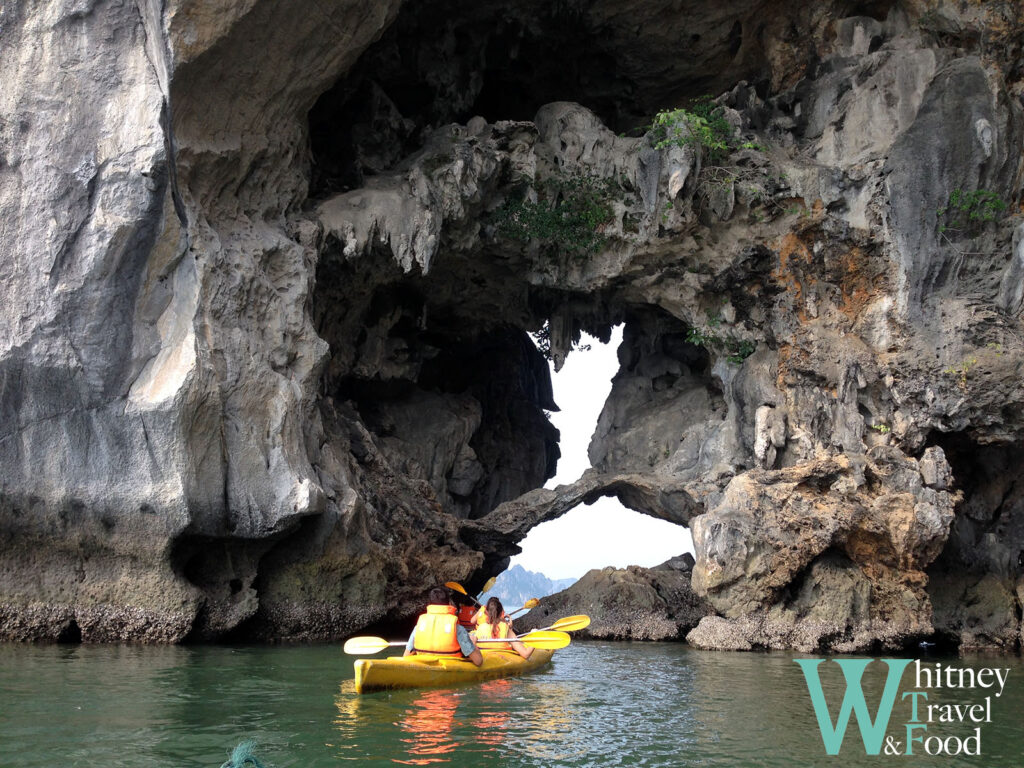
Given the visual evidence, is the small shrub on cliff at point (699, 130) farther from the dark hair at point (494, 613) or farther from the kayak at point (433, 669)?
the kayak at point (433, 669)

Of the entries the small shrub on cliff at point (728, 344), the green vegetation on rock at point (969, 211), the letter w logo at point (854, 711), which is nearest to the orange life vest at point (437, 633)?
the letter w logo at point (854, 711)

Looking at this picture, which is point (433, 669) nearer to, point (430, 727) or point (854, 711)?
point (430, 727)

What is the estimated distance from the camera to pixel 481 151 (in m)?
16.3

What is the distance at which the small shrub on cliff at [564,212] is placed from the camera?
55.9 ft

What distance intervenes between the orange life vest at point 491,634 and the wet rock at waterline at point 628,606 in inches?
→ 197

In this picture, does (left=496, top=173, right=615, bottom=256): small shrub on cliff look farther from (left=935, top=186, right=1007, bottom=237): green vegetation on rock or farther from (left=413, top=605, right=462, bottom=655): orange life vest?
(left=413, top=605, right=462, bottom=655): orange life vest

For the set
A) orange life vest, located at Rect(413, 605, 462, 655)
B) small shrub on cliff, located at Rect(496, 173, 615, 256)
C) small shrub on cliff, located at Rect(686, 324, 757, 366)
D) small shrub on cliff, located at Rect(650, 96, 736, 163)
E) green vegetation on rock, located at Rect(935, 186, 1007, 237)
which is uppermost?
small shrub on cliff, located at Rect(650, 96, 736, 163)

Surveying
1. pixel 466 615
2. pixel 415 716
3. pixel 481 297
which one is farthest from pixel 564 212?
pixel 415 716

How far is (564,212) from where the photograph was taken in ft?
56.2

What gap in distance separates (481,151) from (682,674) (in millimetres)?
9886

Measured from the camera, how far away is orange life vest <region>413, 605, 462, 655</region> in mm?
9625

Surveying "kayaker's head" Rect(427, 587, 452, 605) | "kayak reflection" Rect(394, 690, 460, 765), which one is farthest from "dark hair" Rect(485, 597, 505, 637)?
"kayak reflection" Rect(394, 690, 460, 765)

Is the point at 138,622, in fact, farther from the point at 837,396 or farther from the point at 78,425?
the point at 837,396

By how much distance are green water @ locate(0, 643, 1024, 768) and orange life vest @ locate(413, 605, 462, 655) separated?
0.61 meters
